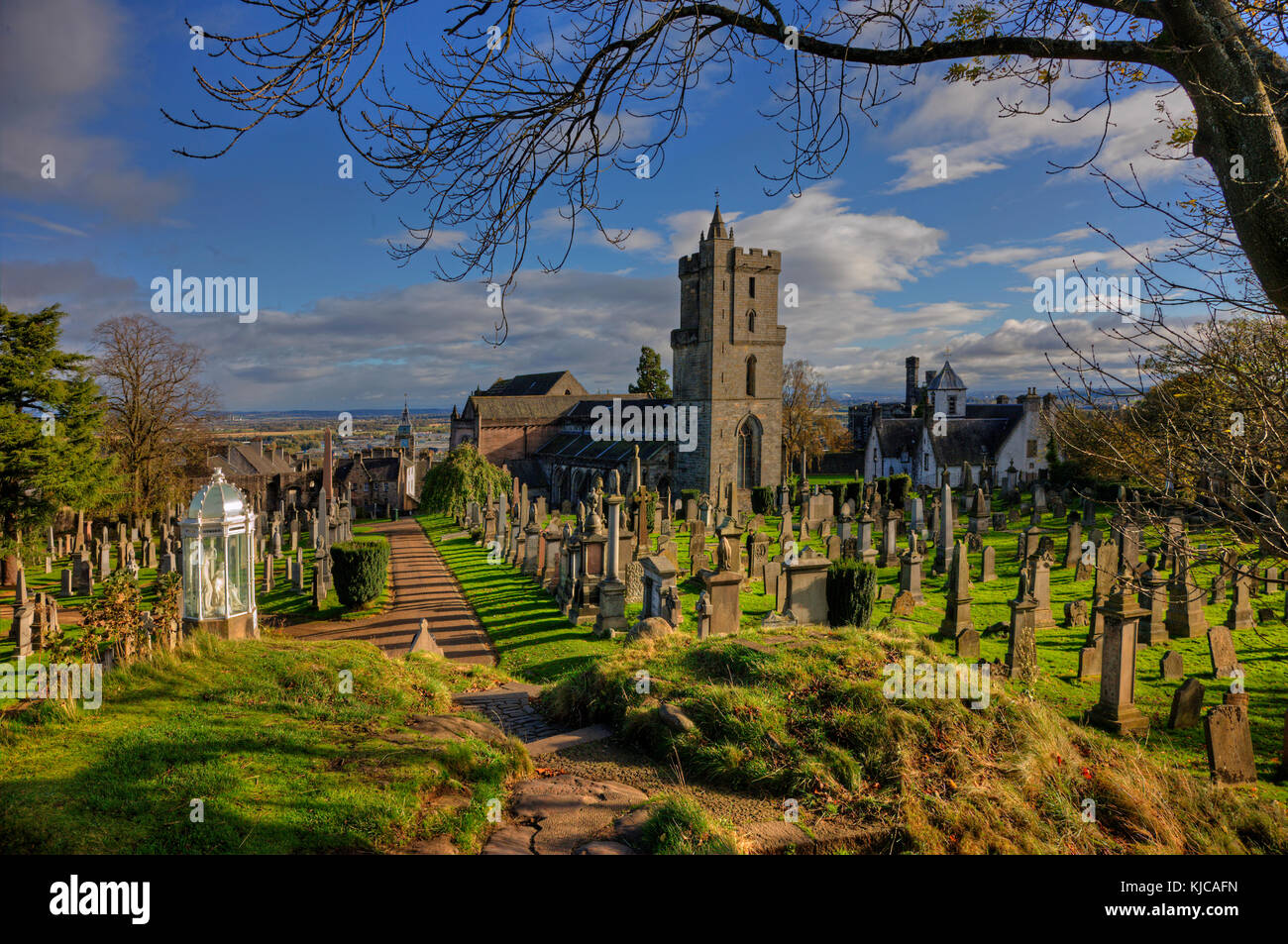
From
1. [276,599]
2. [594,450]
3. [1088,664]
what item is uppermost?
[594,450]

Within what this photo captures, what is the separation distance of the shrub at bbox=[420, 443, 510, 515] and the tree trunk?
29.5 metres

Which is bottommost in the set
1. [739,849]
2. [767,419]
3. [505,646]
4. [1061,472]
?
[505,646]

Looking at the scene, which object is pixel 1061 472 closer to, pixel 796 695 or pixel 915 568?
pixel 915 568

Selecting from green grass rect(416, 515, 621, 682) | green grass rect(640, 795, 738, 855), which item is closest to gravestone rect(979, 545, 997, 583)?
green grass rect(416, 515, 621, 682)

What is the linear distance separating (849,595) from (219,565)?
9662 millimetres

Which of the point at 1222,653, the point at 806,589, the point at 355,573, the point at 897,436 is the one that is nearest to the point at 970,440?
the point at 897,436

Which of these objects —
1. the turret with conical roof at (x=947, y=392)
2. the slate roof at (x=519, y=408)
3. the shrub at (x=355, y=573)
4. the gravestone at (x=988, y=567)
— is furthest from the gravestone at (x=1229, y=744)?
the turret with conical roof at (x=947, y=392)

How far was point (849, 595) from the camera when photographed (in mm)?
11688

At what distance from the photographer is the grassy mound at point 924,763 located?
15.0 ft

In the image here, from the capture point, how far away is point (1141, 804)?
475 centimetres

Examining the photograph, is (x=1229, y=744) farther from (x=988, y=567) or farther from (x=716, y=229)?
(x=716, y=229)

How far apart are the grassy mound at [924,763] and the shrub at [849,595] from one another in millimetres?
4514
